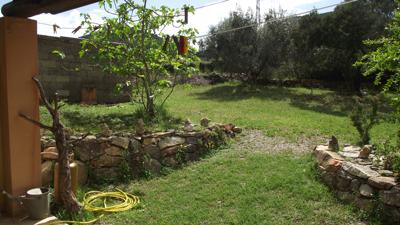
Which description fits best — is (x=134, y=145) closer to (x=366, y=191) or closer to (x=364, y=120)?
(x=366, y=191)

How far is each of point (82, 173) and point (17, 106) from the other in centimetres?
166

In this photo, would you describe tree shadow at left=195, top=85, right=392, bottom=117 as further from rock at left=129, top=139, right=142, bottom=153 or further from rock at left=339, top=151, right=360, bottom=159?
rock at left=129, top=139, right=142, bottom=153

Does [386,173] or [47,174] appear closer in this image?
[386,173]

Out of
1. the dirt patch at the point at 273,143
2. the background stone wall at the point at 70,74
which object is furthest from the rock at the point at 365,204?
the background stone wall at the point at 70,74

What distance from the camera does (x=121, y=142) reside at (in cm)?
586

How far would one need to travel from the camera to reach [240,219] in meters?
4.30

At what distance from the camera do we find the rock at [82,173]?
5.43m

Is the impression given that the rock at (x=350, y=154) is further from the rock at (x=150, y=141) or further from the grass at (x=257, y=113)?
the rock at (x=150, y=141)

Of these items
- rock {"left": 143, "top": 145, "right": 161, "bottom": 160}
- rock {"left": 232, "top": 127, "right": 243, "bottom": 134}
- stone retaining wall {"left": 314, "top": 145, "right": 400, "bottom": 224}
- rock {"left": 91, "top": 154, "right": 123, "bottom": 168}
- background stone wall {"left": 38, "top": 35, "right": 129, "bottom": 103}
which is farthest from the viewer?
background stone wall {"left": 38, "top": 35, "right": 129, "bottom": 103}

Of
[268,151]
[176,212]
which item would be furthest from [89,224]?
[268,151]

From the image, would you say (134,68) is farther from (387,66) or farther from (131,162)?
(387,66)

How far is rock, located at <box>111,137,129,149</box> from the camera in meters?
5.82

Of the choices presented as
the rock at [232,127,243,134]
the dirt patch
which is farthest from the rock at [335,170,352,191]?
the rock at [232,127,243,134]

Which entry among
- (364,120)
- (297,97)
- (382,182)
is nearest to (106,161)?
(382,182)
